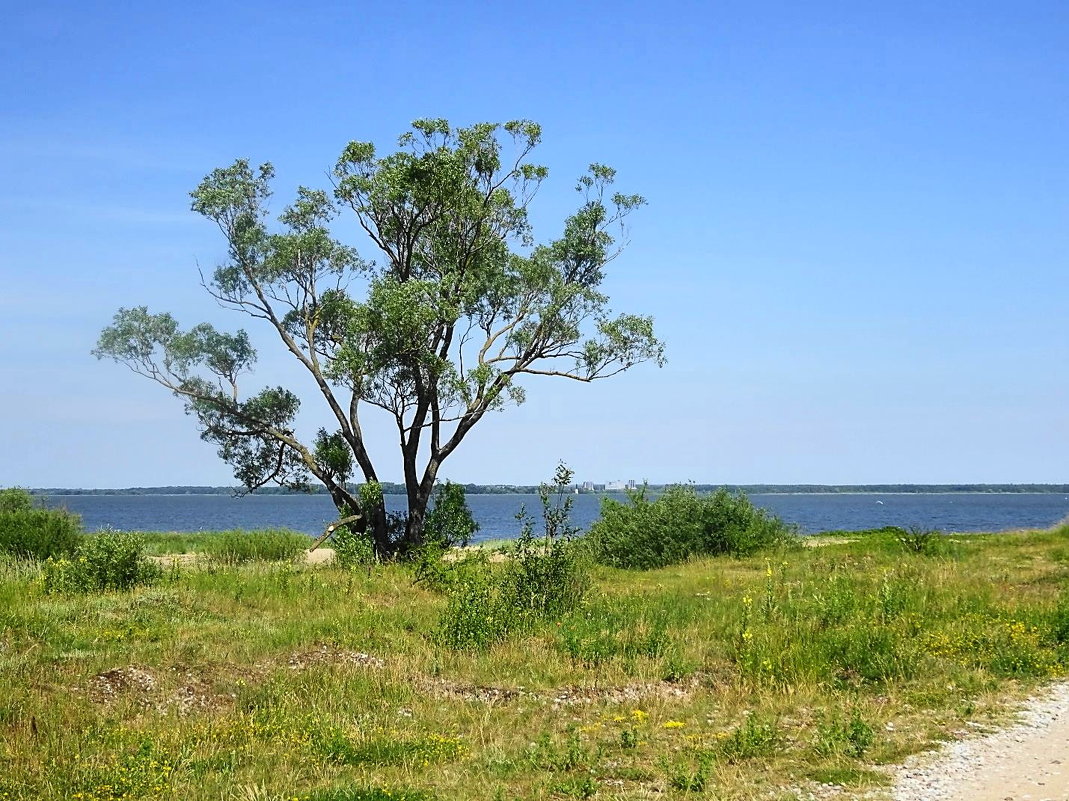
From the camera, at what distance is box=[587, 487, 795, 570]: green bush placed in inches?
1119

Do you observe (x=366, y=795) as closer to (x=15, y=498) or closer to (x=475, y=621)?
(x=475, y=621)

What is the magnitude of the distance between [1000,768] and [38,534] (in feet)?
84.9

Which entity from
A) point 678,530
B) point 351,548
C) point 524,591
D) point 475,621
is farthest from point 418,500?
point 475,621

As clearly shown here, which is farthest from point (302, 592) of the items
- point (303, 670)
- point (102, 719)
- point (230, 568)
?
point (102, 719)

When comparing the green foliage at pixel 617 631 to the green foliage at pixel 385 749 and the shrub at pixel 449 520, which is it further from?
the shrub at pixel 449 520

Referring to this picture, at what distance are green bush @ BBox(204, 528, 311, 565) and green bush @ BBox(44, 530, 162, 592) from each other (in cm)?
671

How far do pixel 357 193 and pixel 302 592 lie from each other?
39.8 feet

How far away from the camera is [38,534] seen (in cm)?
2633

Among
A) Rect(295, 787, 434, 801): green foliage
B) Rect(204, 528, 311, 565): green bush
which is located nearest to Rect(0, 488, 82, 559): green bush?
Rect(204, 528, 311, 565): green bush

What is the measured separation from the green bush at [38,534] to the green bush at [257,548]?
13.4 ft

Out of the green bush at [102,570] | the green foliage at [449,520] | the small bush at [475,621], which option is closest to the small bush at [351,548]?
the green foliage at [449,520]

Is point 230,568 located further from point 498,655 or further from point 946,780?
point 946,780

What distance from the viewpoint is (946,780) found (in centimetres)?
781

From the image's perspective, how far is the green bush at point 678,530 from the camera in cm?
2842
